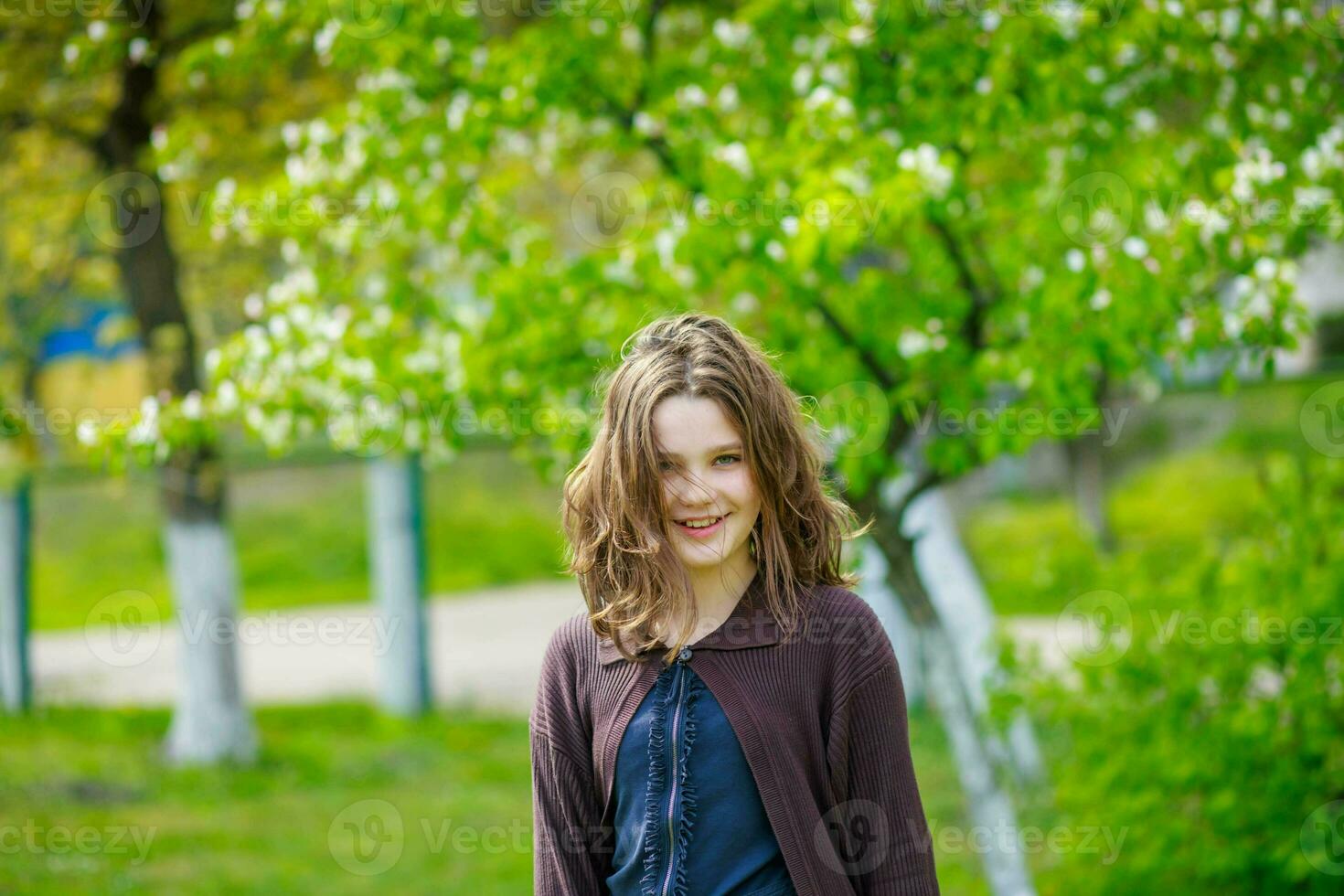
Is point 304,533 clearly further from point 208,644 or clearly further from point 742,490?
point 742,490

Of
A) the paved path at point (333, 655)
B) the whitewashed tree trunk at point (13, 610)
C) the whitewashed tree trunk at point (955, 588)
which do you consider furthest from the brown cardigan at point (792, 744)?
the whitewashed tree trunk at point (13, 610)

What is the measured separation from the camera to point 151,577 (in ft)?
40.1

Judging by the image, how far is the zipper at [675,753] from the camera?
177 centimetres

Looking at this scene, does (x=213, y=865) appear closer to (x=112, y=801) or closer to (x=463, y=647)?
(x=112, y=801)

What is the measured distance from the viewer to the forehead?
1.84 metres

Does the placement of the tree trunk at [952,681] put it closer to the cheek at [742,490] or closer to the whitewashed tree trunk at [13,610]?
the cheek at [742,490]

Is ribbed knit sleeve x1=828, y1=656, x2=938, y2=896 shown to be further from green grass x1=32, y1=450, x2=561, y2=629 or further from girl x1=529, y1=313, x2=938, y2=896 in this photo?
green grass x1=32, y1=450, x2=561, y2=629

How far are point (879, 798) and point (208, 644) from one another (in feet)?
17.7

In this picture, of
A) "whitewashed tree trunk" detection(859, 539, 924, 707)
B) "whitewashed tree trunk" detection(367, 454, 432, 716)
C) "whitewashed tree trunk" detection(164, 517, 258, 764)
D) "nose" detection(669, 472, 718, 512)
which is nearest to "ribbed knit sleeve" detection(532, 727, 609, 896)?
"nose" detection(669, 472, 718, 512)

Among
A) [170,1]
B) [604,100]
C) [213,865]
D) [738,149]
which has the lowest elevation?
[213,865]

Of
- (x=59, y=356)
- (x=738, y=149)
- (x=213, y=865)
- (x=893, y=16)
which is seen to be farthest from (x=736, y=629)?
(x=59, y=356)

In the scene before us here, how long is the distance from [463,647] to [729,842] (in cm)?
867

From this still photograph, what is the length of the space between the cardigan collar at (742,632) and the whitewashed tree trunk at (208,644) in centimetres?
500

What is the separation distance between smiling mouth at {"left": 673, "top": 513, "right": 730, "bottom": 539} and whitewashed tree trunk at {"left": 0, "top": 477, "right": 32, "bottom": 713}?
293 inches
